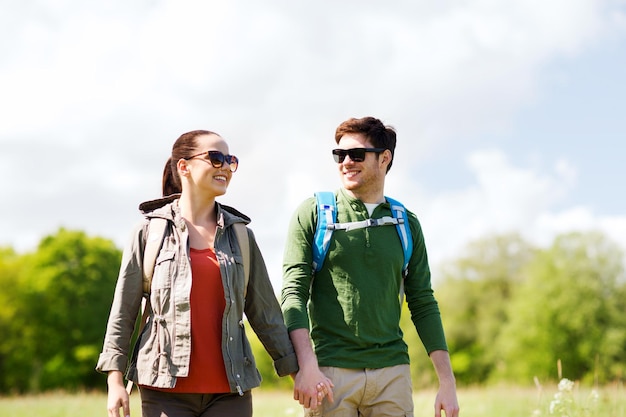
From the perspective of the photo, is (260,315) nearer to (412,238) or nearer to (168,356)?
(168,356)

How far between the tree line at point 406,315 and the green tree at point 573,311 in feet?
0.19

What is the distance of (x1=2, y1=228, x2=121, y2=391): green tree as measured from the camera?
148ft

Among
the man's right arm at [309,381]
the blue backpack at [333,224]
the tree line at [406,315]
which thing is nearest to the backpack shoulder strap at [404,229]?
the blue backpack at [333,224]

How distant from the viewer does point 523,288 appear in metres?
45.3

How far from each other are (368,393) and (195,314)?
4.32 feet

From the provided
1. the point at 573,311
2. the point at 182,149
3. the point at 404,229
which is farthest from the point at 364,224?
the point at 573,311

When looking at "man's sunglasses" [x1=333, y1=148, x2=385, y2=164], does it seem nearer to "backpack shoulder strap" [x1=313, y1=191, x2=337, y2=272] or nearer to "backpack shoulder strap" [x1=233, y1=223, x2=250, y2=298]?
"backpack shoulder strap" [x1=313, y1=191, x2=337, y2=272]

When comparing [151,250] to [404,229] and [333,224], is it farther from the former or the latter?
[404,229]

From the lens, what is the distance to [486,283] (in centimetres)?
5116

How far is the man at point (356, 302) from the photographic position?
4895 mm

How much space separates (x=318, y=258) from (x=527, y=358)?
43343 millimetres

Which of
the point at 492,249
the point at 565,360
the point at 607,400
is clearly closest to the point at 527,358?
the point at 565,360

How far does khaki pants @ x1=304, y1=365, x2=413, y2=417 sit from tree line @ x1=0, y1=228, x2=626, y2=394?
3831 centimetres

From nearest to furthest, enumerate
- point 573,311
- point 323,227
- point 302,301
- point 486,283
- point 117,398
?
point 117,398 < point 302,301 < point 323,227 < point 573,311 < point 486,283
